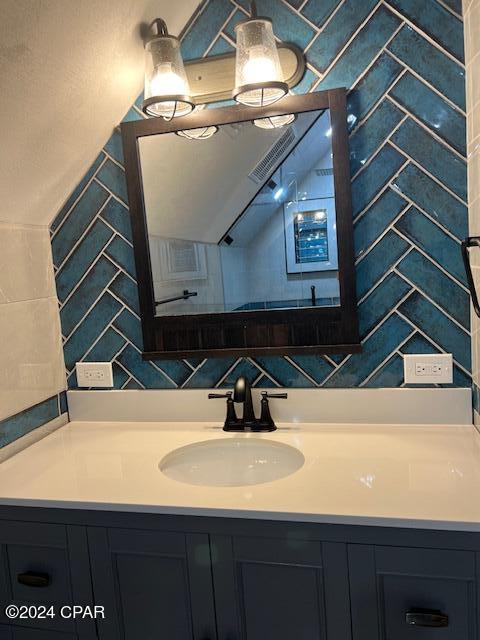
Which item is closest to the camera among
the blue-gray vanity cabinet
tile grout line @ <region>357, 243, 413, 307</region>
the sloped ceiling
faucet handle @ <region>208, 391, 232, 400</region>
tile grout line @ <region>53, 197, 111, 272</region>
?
the sloped ceiling

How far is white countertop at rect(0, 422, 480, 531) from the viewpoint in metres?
1.16

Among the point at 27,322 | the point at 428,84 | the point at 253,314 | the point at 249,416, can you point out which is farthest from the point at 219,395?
the point at 428,84

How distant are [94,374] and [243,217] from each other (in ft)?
2.60

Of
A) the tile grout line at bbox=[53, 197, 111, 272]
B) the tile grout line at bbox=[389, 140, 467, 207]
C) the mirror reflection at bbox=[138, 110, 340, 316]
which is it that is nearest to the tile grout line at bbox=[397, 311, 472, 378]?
the mirror reflection at bbox=[138, 110, 340, 316]

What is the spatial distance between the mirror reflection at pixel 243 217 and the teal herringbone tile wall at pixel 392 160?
0.12m

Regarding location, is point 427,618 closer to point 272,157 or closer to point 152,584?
point 152,584

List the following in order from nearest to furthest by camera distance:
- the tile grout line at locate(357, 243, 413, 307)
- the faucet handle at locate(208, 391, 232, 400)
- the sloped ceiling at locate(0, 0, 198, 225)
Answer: the sloped ceiling at locate(0, 0, 198, 225), the tile grout line at locate(357, 243, 413, 307), the faucet handle at locate(208, 391, 232, 400)

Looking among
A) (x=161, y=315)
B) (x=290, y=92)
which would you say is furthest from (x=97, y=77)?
(x=161, y=315)

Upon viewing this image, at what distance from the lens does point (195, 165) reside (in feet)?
5.69

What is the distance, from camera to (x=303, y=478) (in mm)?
1335

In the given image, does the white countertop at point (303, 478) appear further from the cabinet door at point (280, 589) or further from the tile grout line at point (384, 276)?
the tile grout line at point (384, 276)

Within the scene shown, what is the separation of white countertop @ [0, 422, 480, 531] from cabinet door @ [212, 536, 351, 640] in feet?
0.32

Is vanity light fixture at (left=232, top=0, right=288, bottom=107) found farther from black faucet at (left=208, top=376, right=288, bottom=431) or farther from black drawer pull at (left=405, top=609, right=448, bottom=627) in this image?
black drawer pull at (left=405, top=609, right=448, bottom=627)

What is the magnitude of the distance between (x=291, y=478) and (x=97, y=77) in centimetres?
126
